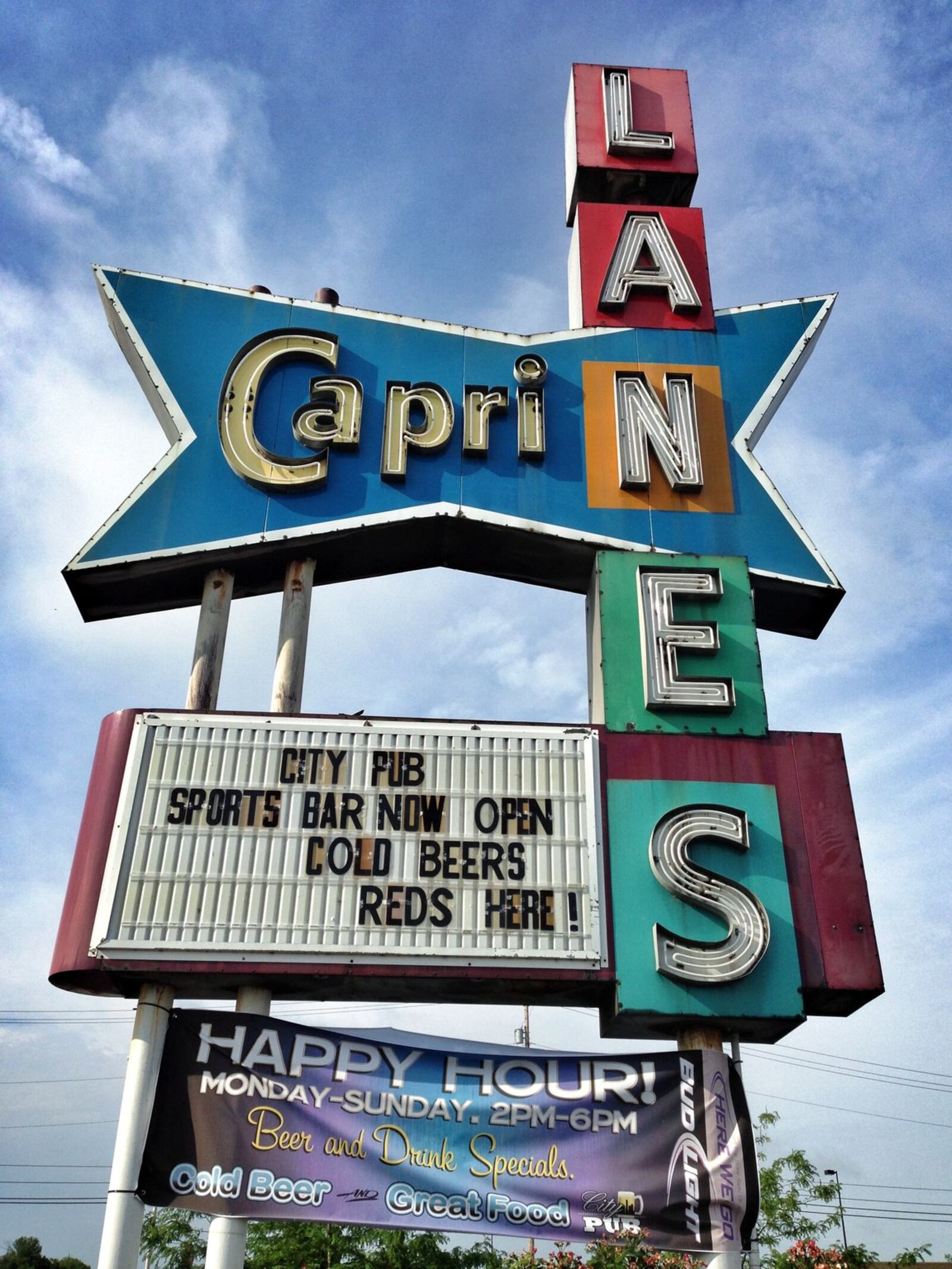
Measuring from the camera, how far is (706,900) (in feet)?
31.2

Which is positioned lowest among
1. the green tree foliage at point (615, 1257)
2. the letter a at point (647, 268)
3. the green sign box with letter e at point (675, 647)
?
the green tree foliage at point (615, 1257)

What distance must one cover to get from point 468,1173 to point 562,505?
6.53 m

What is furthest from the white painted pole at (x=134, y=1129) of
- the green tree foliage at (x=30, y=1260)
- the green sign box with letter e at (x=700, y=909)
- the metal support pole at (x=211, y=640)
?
the green tree foliage at (x=30, y=1260)

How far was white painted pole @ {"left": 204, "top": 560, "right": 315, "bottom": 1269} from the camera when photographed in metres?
8.52

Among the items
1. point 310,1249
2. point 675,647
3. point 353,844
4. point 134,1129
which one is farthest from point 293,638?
point 310,1249

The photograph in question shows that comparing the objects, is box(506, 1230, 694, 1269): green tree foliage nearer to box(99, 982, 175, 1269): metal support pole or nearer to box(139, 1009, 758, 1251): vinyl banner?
box(139, 1009, 758, 1251): vinyl banner

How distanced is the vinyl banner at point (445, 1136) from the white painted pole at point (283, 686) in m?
0.19

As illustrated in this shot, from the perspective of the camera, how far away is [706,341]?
12.9 m

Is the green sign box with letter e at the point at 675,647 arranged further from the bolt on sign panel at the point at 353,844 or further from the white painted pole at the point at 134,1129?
the white painted pole at the point at 134,1129

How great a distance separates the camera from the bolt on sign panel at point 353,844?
9.16 metres

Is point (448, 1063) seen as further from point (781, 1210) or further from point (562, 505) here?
point (781, 1210)

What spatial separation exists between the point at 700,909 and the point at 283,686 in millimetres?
4439

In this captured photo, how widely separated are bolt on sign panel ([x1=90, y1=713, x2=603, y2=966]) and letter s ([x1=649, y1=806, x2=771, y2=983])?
0.62 meters

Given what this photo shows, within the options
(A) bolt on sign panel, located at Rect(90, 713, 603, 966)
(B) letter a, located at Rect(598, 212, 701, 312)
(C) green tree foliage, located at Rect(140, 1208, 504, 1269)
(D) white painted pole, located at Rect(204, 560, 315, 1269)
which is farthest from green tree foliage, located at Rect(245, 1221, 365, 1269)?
(B) letter a, located at Rect(598, 212, 701, 312)
